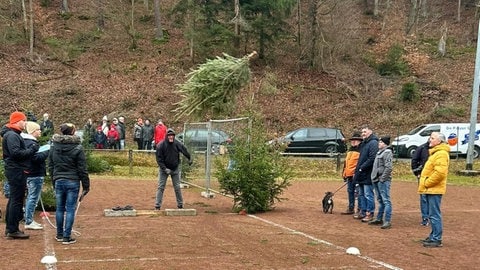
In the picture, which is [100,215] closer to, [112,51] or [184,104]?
[184,104]

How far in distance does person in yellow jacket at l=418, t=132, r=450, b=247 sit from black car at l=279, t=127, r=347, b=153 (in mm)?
16922

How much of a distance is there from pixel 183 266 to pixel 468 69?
120 ft

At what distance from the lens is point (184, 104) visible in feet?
55.0

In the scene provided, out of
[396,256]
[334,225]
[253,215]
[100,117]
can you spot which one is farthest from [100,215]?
[100,117]

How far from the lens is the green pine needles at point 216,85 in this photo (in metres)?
15.5

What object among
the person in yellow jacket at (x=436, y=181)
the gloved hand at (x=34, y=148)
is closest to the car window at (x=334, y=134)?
the person in yellow jacket at (x=436, y=181)

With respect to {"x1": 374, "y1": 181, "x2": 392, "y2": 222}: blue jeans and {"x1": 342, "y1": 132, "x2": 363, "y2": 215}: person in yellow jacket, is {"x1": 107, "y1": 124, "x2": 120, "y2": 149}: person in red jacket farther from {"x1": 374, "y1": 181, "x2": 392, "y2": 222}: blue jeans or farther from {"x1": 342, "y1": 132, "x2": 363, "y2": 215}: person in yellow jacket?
{"x1": 374, "y1": 181, "x2": 392, "y2": 222}: blue jeans

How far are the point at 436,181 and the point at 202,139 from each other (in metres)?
8.14

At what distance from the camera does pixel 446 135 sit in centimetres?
2719

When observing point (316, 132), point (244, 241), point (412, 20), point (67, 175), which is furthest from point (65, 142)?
point (412, 20)

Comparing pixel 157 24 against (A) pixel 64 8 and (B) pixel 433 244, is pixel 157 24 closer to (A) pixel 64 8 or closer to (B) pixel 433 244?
(A) pixel 64 8

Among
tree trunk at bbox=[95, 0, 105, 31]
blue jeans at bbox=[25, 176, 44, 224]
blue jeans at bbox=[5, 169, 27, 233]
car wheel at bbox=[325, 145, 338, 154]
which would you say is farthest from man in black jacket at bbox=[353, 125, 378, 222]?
tree trunk at bbox=[95, 0, 105, 31]

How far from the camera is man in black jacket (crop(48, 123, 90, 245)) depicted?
8703mm

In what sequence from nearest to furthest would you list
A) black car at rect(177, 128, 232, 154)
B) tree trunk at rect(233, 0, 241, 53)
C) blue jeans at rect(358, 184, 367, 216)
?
blue jeans at rect(358, 184, 367, 216)
black car at rect(177, 128, 232, 154)
tree trunk at rect(233, 0, 241, 53)
